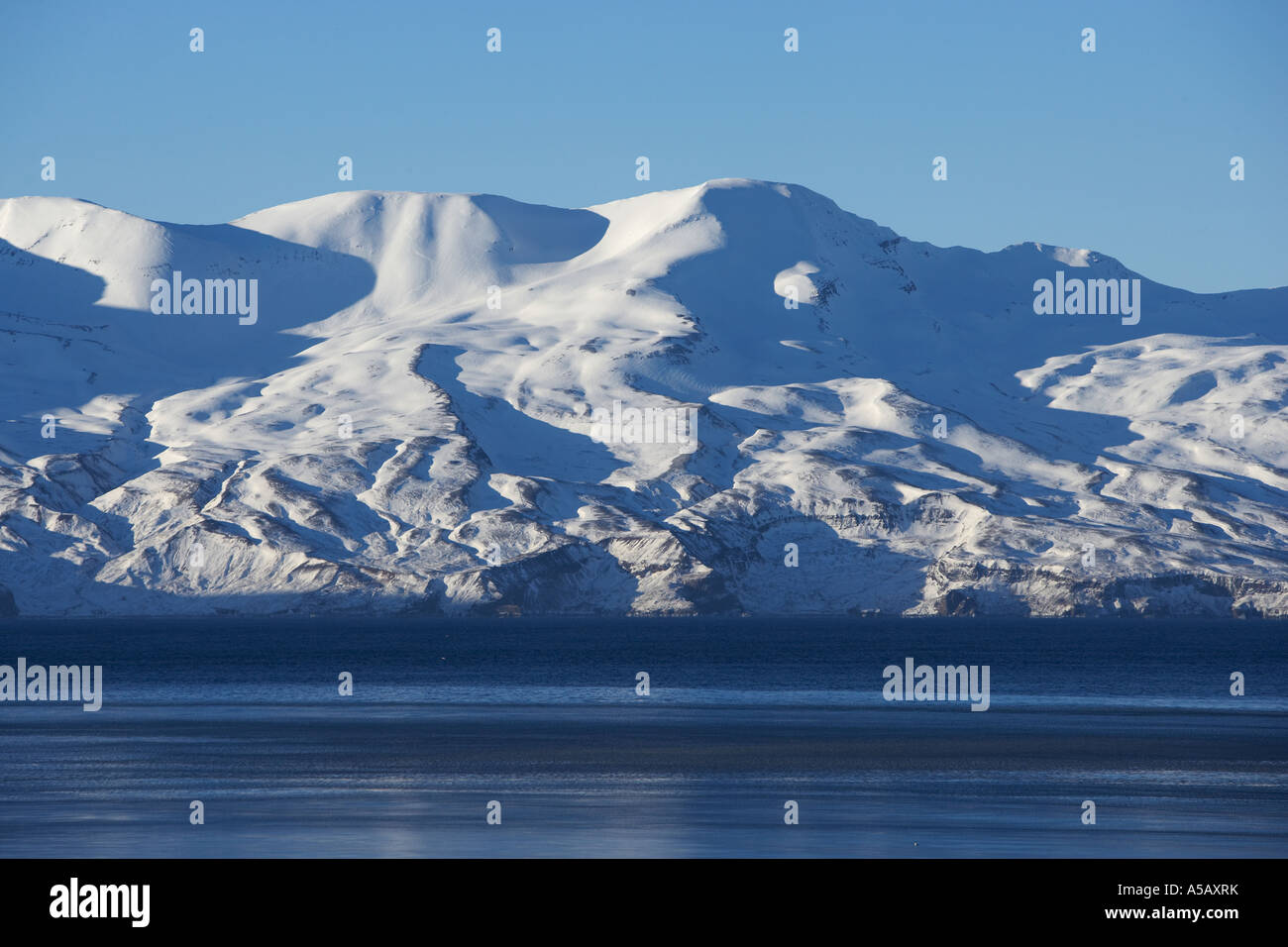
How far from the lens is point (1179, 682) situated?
17212 centimetres

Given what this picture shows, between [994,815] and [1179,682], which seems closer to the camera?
[994,815]

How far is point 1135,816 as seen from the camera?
2667 inches

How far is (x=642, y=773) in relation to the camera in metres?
84.8

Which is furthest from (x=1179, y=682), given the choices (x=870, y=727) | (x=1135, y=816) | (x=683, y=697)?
(x=1135, y=816)

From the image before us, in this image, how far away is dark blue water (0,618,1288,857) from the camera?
2349 inches

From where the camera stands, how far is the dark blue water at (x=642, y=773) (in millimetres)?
59656

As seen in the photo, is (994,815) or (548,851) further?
(994,815)
